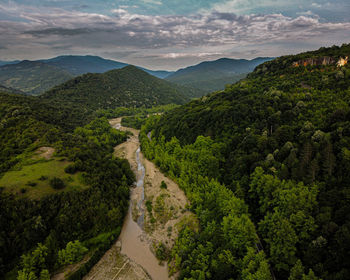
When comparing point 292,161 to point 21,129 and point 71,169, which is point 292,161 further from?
point 21,129

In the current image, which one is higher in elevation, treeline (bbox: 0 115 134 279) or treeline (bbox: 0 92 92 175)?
treeline (bbox: 0 92 92 175)

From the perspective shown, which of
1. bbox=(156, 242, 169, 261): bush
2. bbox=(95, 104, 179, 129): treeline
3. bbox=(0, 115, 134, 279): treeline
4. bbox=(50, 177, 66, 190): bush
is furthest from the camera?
bbox=(95, 104, 179, 129): treeline

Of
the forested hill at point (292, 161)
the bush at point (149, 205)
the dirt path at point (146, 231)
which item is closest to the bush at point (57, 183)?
A: the dirt path at point (146, 231)

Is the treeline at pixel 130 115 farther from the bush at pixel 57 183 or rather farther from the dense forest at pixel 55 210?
the bush at pixel 57 183

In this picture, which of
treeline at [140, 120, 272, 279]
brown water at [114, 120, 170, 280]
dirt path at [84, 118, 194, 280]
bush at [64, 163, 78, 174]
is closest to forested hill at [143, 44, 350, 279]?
treeline at [140, 120, 272, 279]

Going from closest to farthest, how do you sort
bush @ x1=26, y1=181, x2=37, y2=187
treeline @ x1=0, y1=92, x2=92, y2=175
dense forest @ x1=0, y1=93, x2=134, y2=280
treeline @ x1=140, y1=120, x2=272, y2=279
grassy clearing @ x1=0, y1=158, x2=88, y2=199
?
treeline @ x1=140, y1=120, x2=272, y2=279 < dense forest @ x1=0, y1=93, x2=134, y2=280 < grassy clearing @ x1=0, y1=158, x2=88, y2=199 < bush @ x1=26, y1=181, x2=37, y2=187 < treeline @ x1=0, y1=92, x2=92, y2=175

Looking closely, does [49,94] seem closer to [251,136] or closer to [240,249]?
[251,136]

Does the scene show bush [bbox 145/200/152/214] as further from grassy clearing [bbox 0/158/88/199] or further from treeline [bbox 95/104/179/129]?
treeline [bbox 95/104/179/129]
